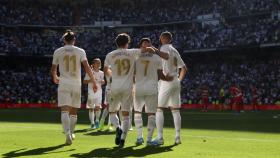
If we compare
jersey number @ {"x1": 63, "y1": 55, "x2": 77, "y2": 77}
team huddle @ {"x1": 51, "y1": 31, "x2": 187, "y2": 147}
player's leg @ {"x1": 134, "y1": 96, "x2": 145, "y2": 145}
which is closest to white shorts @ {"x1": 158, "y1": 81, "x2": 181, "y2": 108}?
team huddle @ {"x1": 51, "y1": 31, "x2": 187, "y2": 147}

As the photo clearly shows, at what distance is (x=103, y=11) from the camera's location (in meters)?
69.5

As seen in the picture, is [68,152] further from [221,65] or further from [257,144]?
[221,65]

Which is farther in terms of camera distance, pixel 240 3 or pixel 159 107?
pixel 240 3

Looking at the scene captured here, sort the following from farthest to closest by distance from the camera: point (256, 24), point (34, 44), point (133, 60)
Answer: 1. point (34, 44)
2. point (256, 24)
3. point (133, 60)

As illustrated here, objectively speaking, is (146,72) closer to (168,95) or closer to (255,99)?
(168,95)

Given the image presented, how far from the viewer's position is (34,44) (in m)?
64.0

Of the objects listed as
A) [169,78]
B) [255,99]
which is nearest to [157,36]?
[255,99]

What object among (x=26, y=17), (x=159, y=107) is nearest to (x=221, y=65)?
(x=26, y=17)

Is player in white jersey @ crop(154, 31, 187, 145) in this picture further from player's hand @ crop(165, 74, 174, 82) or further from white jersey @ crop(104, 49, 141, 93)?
white jersey @ crop(104, 49, 141, 93)

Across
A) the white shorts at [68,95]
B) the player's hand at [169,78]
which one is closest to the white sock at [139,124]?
the player's hand at [169,78]

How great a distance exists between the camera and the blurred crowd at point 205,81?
159 ft

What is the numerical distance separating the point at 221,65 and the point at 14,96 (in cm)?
2244

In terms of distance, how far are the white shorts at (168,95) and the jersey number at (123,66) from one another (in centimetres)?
120

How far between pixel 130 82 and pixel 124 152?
6.66 ft
